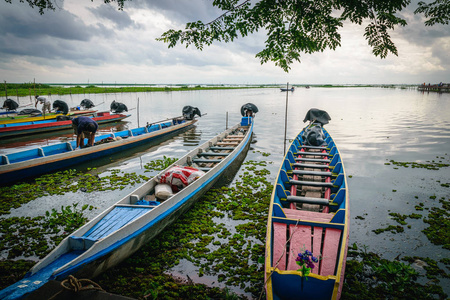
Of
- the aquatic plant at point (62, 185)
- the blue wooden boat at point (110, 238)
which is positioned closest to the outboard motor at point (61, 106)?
the aquatic plant at point (62, 185)

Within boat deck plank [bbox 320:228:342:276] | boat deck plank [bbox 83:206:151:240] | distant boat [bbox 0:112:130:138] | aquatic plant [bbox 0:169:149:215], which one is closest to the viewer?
boat deck plank [bbox 320:228:342:276]

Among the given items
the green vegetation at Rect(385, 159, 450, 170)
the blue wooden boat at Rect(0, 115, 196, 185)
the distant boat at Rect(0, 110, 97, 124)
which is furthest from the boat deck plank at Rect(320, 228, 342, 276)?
the distant boat at Rect(0, 110, 97, 124)

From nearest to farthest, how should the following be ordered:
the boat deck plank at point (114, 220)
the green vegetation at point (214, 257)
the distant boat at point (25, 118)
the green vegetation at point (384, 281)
Answer: the green vegetation at point (384, 281) → the green vegetation at point (214, 257) → the boat deck plank at point (114, 220) → the distant boat at point (25, 118)

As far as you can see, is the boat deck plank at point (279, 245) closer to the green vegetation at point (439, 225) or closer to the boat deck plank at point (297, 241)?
the boat deck plank at point (297, 241)

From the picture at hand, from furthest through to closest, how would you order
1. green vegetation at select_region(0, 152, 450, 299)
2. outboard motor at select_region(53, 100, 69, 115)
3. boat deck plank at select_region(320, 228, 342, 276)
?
outboard motor at select_region(53, 100, 69, 115) < green vegetation at select_region(0, 152, 450, 299) < boat deck plank at select_region(320, 228, 342, 276)

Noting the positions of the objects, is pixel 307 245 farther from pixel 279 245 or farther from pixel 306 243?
pixel 279 245

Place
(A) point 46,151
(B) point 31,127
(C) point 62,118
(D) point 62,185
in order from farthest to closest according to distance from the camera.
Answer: (C) point 62,118, (B) point 31,127, (A) point 46,151, (D) point 62,185

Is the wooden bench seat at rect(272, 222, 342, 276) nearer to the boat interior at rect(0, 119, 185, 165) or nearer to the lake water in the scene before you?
the lake water

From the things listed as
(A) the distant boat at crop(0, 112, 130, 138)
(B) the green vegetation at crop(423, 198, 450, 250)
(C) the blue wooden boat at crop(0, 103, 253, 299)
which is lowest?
(B) the green vegetation at crop(423, 198, 450, 250)

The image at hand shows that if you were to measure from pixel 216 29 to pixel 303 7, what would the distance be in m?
1.67

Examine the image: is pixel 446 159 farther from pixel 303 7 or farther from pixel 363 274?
pixel 303 7

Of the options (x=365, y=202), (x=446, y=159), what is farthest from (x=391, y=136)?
(x=365, y=202)

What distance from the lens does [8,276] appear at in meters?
4.80

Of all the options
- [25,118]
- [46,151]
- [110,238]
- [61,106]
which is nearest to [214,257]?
[110,238]
